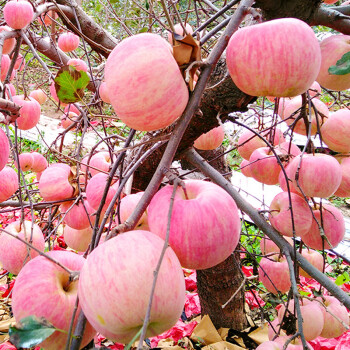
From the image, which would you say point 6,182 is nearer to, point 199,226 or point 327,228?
point 199,226

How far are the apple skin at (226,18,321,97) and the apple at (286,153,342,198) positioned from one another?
281mm

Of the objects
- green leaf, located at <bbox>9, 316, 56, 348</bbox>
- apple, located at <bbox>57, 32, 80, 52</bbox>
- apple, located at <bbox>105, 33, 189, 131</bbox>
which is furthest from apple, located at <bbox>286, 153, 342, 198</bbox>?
apple, located at <bbox>57, 32, 80, 52</bbox>

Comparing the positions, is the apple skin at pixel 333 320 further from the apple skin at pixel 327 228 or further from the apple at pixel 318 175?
the apple at pixel 318 175

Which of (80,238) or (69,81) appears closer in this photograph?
(69,81)

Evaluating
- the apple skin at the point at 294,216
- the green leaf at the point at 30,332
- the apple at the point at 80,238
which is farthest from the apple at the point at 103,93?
the green leaf at the point at 30,332

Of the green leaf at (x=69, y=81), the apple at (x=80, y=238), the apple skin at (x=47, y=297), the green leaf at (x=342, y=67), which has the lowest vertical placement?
the apple at (x=80, y=238)

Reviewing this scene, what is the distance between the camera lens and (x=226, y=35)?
1.40 feet

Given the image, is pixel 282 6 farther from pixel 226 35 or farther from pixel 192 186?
pixel 192 186

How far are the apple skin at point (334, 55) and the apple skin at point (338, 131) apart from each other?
14 cm

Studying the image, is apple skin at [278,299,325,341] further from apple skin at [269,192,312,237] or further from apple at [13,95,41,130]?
apple at [13,95,41,130]

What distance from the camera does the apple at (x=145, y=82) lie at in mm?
357

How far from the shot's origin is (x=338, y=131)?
0.70 meters

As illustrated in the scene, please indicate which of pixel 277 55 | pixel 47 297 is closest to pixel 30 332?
pixel 47 297

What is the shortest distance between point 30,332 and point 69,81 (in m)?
0.40
